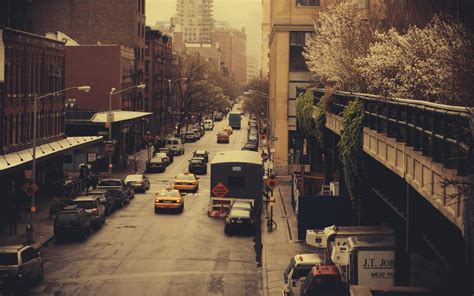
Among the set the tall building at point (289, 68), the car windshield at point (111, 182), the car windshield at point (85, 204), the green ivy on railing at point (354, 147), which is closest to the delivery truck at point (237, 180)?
the car windshield at point (85, 204)

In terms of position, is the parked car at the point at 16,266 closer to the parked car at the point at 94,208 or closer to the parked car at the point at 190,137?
the parked car at the point at 94,208

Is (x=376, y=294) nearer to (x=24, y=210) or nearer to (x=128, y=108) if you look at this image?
(x=24, y=210)

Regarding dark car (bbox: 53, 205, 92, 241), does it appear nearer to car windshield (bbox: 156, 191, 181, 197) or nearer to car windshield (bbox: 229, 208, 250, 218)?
car windshield (bbox: 229, 208, 250, 218)

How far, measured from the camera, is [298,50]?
79.4 m

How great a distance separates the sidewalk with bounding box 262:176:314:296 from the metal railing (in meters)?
6.48

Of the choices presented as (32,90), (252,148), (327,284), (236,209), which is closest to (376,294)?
(327,284)

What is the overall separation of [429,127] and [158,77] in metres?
110

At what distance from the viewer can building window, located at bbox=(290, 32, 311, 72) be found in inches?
3118

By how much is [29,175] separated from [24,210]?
9.14 meters

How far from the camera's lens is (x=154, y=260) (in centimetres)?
3603

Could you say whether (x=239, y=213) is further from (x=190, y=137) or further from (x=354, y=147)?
(x=190, y=137)

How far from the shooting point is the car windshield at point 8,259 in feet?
95.1

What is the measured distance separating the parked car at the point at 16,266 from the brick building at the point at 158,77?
8797 cm

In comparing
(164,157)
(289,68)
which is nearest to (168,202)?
(289,68)
